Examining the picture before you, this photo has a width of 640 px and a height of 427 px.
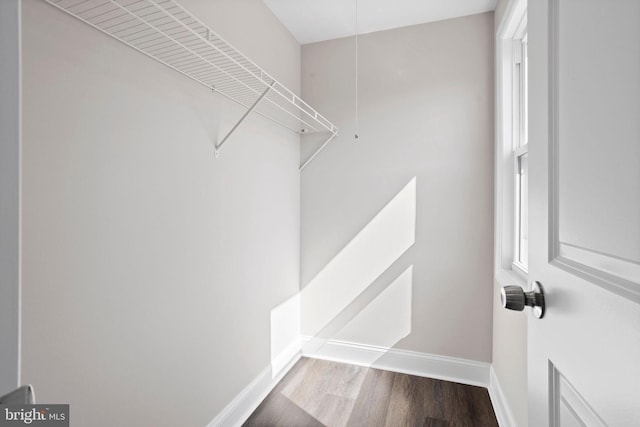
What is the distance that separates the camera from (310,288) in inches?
94.5

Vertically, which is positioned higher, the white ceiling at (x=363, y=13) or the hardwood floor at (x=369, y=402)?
the white ceiling at (x=363, y=13)

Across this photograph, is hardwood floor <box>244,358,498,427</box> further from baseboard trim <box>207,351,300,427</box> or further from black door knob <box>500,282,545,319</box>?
black door knob <box>500,282,545,319</box>

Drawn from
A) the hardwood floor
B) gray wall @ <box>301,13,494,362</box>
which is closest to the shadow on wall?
gray wall @ <box>301,13,494,362</box>

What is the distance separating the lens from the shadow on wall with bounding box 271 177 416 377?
7.09 feet

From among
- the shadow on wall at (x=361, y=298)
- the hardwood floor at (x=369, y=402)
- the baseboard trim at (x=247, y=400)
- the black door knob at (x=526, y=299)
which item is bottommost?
the hardwood floor at (x=369, y=402)

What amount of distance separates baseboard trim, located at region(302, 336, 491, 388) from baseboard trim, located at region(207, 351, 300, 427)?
352mm

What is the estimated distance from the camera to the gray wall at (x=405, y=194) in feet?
6.62

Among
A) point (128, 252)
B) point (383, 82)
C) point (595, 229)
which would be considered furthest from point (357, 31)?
point (595, 229)

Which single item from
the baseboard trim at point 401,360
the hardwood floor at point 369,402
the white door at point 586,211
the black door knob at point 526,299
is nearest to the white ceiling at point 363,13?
the white door at point 586,211

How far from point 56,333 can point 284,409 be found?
1.28 meters

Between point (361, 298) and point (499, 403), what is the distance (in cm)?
96

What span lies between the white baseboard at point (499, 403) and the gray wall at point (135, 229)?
1.30 m

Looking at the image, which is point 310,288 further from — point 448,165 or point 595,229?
point 595,229
